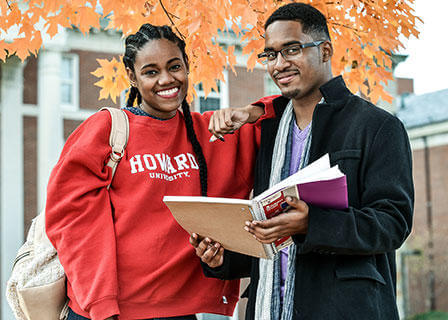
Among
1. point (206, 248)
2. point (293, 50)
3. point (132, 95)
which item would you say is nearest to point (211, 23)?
point (132, 95)

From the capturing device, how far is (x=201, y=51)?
3.92m

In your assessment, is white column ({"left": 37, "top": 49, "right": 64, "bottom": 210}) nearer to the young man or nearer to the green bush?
the young man

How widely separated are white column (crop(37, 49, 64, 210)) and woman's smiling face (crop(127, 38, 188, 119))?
11846 mm

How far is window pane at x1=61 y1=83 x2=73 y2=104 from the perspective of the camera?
15070mm

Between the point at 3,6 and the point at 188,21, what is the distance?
4.08ft

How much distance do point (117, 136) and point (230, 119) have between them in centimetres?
55

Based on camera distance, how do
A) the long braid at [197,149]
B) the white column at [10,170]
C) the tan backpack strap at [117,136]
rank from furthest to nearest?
the white column at [10,170], the long braid at [197,149], the tan backpack strap at [117,136]

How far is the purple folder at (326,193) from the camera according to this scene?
1.96 m

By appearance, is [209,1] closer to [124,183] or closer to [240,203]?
[124,183]

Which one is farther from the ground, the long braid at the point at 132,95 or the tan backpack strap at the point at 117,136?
the long braid at the point at 132,95

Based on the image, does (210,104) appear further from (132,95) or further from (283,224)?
(283,224)

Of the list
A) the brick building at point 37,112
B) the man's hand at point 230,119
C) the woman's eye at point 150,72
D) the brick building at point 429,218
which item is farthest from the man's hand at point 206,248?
the brick building at point 429,218

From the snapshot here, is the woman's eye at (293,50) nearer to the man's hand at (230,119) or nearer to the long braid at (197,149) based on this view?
the man's hand at (230,119)

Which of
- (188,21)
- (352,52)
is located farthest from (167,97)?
(352,52)
